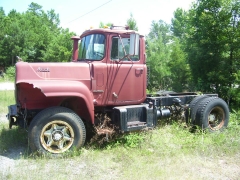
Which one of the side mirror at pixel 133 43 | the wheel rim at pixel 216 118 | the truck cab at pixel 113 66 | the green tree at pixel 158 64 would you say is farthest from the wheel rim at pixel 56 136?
the green tree at pixel 158 64

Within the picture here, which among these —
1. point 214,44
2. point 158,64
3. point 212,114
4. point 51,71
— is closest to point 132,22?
point 158,64

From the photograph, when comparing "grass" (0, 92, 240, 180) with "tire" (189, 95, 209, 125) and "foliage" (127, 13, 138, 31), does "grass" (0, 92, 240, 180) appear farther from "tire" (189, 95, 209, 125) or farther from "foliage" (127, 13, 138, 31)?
"foliage" (127, 13, 138, 31)

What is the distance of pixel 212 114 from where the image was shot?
6.43 m

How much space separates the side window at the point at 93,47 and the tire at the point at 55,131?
1314mm

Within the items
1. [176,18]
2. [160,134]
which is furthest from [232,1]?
[176,18]

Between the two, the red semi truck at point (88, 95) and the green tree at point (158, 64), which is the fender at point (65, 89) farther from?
the green tree at point (158, 64)

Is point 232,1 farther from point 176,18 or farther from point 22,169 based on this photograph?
point 176,18

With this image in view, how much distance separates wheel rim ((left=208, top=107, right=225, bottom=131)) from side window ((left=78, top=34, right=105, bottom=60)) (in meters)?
Answer: 3.22

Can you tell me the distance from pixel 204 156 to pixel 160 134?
1201mm

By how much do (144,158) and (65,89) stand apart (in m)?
1.91

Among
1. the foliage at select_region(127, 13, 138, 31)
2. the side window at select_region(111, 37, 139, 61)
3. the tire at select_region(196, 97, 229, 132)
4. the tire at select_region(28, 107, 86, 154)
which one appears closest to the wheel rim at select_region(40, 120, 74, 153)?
the tire at select_region(28, 107, 86, 154)

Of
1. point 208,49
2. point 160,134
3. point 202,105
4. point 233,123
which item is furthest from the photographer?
point 208,49

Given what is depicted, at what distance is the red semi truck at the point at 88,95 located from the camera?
4.58 m

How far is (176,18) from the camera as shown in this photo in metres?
37.1
